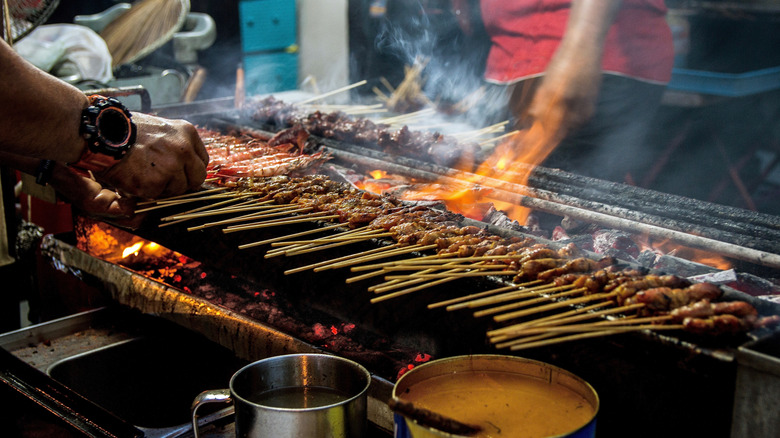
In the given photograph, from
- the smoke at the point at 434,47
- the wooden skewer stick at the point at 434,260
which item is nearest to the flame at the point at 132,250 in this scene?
the wooden skewer stick at the point at 434,260

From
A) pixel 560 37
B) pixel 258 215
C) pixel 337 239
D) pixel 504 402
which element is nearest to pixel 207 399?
pixel 337 239

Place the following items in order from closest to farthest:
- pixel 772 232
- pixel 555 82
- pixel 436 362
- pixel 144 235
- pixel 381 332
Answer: pixel 436 362 → pixel 381 332 → pixel 772 232 → pixel 144 235 → pixel 555 82

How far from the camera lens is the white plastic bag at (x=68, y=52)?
7.66m

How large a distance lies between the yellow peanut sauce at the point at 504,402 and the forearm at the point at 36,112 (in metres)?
2.11

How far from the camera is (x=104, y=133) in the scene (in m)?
3.15

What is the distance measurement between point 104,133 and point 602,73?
163 inches

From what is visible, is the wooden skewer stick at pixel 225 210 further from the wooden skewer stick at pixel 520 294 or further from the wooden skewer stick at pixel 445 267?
the wooden skewer stick at pixel 520 294

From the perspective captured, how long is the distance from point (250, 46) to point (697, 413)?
10.9 m

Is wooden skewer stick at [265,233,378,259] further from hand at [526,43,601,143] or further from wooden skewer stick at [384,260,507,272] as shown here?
hand at [526,43,601,143]

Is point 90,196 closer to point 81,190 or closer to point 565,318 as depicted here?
point 81,190

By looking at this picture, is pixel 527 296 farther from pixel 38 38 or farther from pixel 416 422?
pixel 38 38

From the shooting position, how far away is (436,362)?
2.14 m

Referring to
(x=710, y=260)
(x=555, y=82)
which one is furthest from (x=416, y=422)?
(x=555, y=82)

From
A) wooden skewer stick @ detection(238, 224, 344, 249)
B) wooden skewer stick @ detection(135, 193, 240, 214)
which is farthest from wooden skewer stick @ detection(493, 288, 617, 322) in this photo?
wooden skewer stick @ detection(135, 193, 240, 214)
